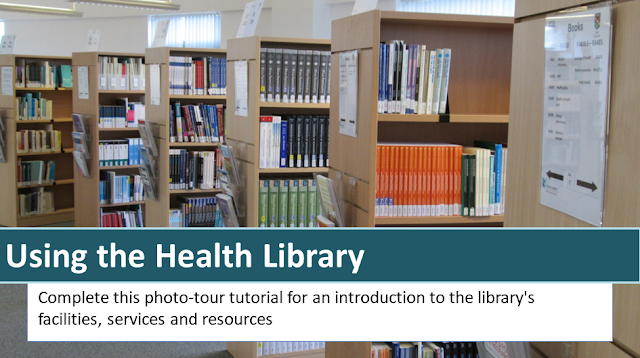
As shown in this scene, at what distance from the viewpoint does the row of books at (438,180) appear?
2.79 metres

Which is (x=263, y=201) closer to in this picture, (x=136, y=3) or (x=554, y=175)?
(x=554, y=175)

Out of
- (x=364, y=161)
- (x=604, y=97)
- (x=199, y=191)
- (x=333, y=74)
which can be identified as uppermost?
(x=333, y=74)

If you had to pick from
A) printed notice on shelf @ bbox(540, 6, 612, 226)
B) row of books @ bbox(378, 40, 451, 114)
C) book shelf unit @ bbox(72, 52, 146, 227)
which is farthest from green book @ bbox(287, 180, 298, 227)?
book shelf unit @ bbox(72, 52, 146, 227)

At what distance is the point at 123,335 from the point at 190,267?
0.86ft

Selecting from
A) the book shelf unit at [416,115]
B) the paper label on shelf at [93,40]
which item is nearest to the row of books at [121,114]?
the paper label on shelf at [93,40]

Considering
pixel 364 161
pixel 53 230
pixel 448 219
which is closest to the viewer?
pixel 53 230

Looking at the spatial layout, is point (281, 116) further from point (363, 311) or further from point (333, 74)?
point (363, 311)

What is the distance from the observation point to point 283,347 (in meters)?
4.16

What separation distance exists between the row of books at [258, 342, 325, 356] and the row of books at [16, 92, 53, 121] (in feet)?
17.3

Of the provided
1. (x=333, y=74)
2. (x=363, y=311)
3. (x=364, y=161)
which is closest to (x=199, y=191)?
(x=333, y=74)

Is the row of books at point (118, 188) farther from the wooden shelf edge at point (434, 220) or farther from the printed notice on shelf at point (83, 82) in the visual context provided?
the wooden shelf edge at point (434, 220)

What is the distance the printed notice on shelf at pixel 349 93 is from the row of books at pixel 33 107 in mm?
6134

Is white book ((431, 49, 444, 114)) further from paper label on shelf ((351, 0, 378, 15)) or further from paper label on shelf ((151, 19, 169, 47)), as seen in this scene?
paper label on shelf ((151, 19, 169, 47))

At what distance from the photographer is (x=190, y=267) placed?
1.55 metres
